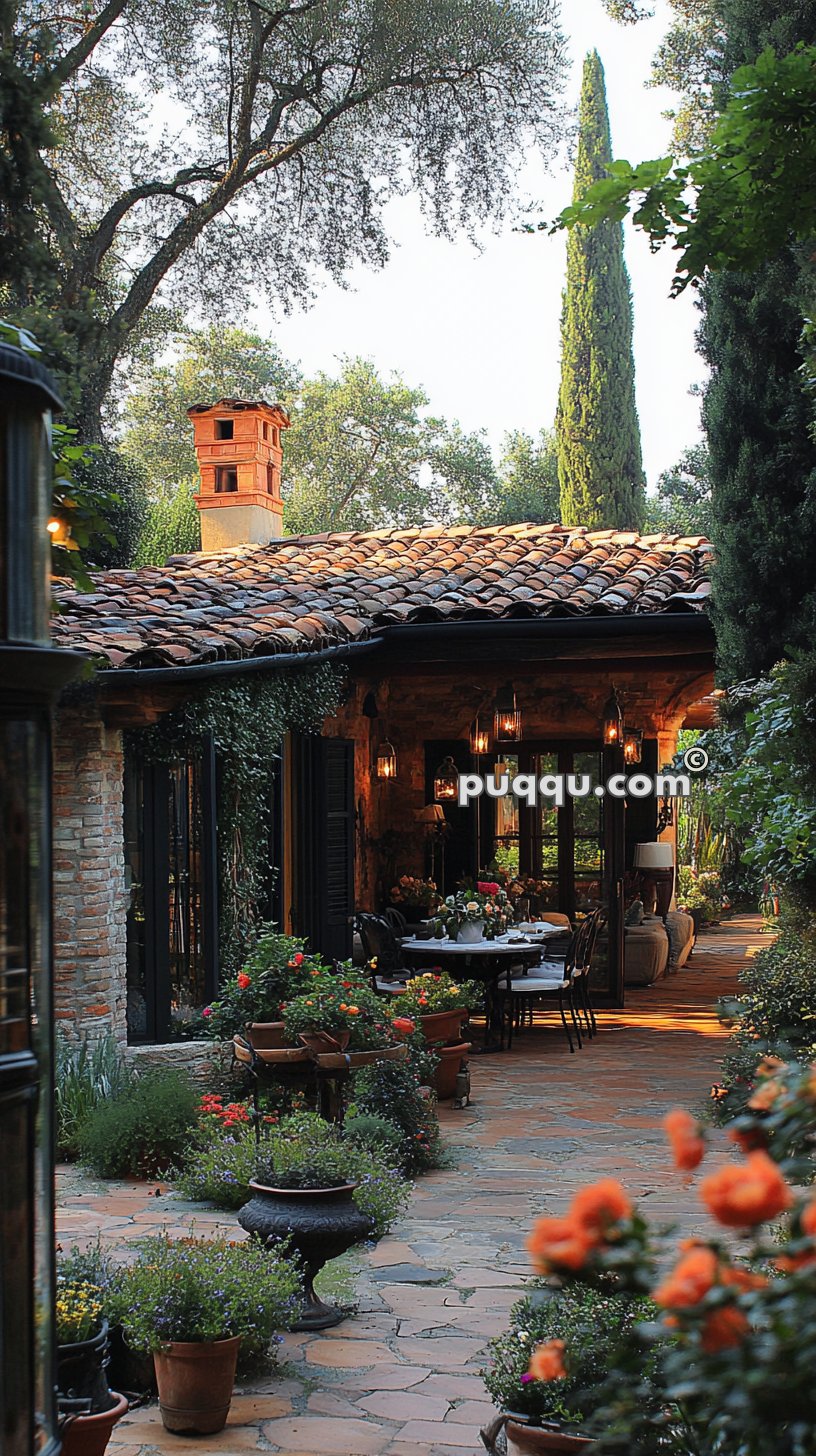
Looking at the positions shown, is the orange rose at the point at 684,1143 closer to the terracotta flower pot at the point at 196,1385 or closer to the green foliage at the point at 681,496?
the terracotta flower pot at the point at 196,1385

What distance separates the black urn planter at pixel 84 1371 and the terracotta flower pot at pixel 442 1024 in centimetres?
472

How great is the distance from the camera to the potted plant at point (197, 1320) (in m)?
4.02

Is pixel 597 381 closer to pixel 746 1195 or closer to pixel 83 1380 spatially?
pixel 83 1380

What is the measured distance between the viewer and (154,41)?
58.2 feet

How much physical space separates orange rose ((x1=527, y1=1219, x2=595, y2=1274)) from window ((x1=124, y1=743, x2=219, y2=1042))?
7.32 metres

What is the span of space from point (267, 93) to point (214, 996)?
13506 mm

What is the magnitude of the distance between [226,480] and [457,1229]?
9.78m

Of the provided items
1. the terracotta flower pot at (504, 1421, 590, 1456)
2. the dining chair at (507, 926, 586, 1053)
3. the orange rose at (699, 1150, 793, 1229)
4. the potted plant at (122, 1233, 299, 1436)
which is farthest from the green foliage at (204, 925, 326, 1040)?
the orange rose at (699, 1150, 793, 1229)

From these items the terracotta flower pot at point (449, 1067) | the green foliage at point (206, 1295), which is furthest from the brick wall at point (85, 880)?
the green foliage at point (206, 1295)

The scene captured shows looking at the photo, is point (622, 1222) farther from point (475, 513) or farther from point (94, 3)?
point (475, 513)

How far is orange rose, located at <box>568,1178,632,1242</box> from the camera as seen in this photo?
1.23 meters

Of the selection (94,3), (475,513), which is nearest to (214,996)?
(94,3)

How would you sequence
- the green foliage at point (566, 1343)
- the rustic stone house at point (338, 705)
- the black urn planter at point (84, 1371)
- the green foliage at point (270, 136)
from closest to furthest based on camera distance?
the green foliage at point (566, 1343) → the black urn planter at point (84, 1371) → the rustic stone house at point (338, 705) → the green foliage at point (270, 136)

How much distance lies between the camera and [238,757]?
8922 mm
